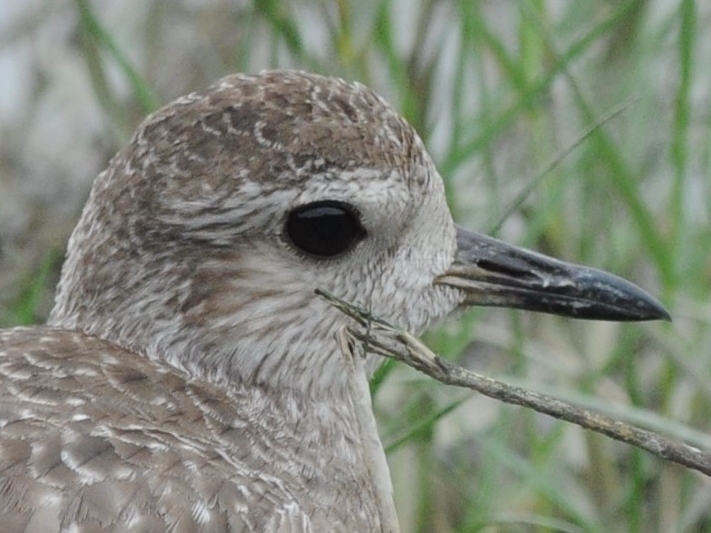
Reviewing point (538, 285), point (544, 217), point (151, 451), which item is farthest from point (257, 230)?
point (544, 217)

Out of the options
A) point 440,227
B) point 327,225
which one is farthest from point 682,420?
point 327,225

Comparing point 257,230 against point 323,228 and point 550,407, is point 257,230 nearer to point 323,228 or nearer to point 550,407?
point 323,228

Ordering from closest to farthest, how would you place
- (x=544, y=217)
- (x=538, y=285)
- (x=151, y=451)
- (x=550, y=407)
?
1. (x=550, y=407)
2. (x=151, y=451)
3. (x=538, y=285)
4. (x=544, y=217)

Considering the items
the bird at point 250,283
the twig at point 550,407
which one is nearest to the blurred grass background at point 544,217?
the bird at point 250,283

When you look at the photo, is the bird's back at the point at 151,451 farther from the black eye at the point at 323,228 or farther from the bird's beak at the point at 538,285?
the bird's beak at the point at 538,285

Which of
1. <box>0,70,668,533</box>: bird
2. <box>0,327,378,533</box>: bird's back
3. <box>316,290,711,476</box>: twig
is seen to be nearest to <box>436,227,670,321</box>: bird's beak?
<box>0,70,668,533</box>: bird

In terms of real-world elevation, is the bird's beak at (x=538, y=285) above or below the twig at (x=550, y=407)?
above

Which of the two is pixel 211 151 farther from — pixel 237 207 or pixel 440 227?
pixel 440 227
